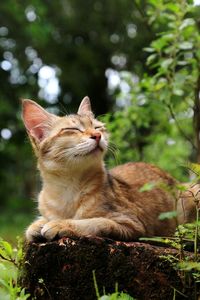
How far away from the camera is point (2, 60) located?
20.1 metres

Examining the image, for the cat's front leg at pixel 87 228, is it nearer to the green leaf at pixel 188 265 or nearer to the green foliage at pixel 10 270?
the green foliage at pixel 10 270

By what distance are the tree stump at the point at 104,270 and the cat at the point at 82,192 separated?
17 cm

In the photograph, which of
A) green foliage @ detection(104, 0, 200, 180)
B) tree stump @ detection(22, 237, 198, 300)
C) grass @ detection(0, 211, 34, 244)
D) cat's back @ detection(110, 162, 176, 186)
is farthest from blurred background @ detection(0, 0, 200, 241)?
tree stump @ detection(22, 237, 198, 300)

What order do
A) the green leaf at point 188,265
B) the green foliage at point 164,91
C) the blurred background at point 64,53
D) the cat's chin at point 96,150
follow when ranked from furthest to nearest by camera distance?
the blurred background at point 64,53 → the green foliage at point 164,91 → the cat's chin at point 96,150 → the green leaf at point 188,265

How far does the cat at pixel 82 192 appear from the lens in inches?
149

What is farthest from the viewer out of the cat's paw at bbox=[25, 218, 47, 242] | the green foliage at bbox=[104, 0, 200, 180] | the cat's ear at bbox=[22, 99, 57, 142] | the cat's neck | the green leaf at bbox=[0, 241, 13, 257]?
the green foliage at bbox=[104, 0, 200, 180]

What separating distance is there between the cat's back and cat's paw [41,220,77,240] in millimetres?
1242

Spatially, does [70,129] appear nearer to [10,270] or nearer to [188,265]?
[10,270]

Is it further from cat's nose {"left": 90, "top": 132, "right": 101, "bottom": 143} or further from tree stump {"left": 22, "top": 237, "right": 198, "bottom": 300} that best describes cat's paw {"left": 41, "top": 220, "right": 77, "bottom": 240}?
cat's nose {"left": 90, "top": 132, "right": 101, "bottom": 143}

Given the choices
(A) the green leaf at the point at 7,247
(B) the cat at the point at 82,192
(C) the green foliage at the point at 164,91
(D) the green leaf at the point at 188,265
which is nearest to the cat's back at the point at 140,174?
(B) the cat at the point at 82,192

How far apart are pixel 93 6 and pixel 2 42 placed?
443 cm

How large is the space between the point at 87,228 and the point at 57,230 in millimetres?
220

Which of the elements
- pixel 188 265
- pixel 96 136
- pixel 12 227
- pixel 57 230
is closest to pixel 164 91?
pixel 96 136

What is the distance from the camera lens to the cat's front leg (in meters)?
3.60
